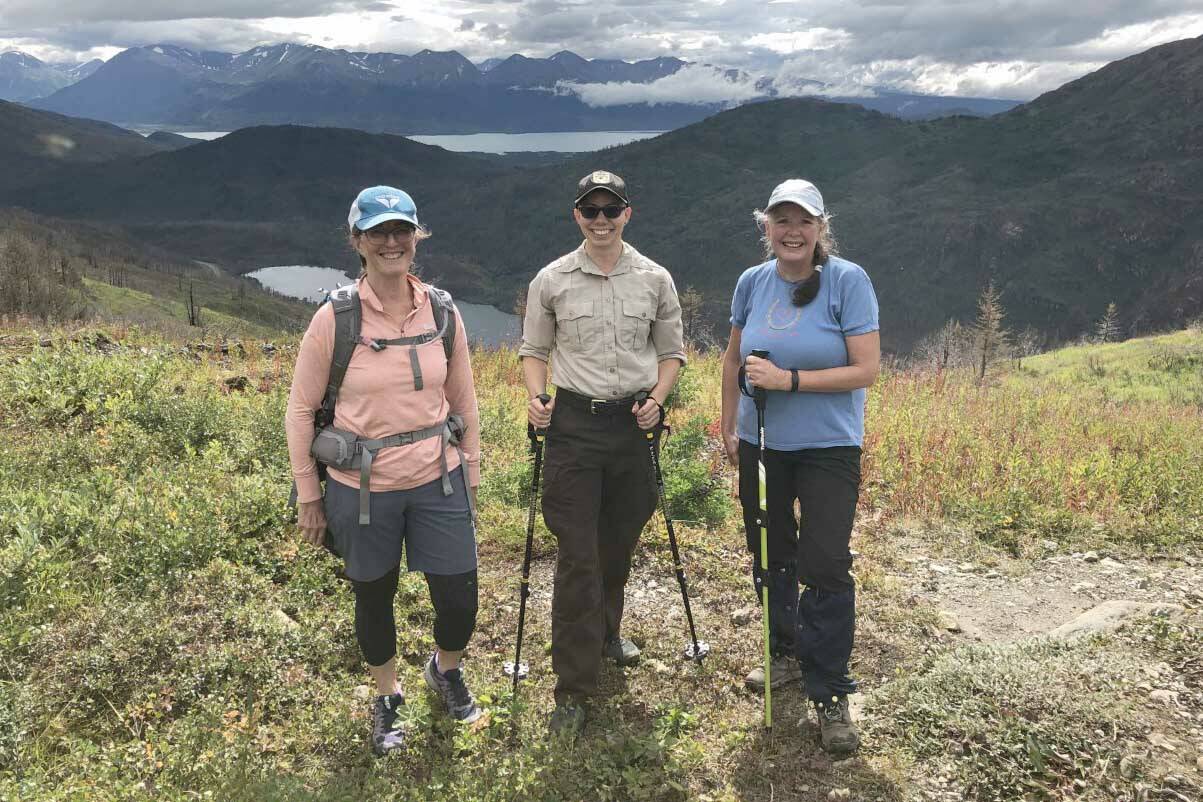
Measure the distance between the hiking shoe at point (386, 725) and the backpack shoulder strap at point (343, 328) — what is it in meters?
1.61

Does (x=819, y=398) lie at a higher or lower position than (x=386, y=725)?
higher

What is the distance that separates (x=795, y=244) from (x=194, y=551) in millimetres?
4299

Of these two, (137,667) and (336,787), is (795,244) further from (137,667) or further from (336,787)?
(137,667)

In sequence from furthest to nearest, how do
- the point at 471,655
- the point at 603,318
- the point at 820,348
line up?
1. the point at 471,655
2. the point at 603,318
3. the point at 820,348

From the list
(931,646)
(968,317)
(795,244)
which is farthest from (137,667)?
(968,317)

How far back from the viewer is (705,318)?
467 ft

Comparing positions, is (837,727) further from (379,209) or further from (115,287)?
(115,287)

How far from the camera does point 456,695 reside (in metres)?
3.90

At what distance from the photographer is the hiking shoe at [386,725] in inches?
144

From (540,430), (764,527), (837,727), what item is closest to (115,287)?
(540,430)

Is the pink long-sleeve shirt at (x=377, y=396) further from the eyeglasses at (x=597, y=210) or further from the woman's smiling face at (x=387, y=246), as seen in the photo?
the eyeglasses at (x=597, y=210)

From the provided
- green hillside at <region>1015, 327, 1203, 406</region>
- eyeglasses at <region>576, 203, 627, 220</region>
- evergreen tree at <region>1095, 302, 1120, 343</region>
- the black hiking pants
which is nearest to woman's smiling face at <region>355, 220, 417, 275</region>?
eyeglasses at <region>576, 203, 627, 220</region>

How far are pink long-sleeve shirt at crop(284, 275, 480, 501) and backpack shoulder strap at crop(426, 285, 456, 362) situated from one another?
44 mm

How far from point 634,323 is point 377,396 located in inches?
52.2
